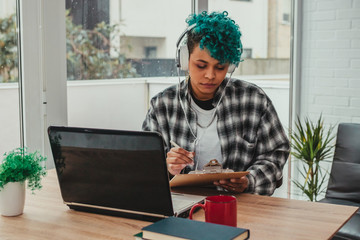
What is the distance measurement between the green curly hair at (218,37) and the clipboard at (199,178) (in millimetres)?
514

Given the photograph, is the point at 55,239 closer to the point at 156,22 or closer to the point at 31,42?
the point at 31,42

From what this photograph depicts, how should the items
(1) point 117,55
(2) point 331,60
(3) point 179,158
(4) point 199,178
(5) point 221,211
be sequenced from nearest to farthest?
(5) point 221,211, (4) point 199,178, (3) point 179,158, (1) point 117,55, (2) point 331,60

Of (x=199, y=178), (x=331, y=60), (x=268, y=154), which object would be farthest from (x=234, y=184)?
(x=331, y=60)

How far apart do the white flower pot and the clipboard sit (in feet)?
1.75

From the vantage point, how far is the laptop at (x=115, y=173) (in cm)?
145

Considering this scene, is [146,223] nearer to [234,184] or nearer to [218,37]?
[234,184]

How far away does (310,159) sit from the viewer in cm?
364

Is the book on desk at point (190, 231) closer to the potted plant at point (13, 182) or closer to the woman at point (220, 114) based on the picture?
the potted plant at point (13, 182)

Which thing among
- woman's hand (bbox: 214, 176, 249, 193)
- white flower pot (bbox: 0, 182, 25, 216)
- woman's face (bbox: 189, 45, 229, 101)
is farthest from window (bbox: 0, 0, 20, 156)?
woman's hand (bbox: 214, 176, 249, 193)

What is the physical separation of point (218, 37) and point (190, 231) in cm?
103

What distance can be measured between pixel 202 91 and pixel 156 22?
95 centimetres

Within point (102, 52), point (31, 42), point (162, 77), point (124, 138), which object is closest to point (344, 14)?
point (162, 77)

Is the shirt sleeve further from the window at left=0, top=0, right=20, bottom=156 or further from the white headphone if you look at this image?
the window at left=0, top=0, right=20, bottom=156

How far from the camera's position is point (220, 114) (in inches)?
86.7
